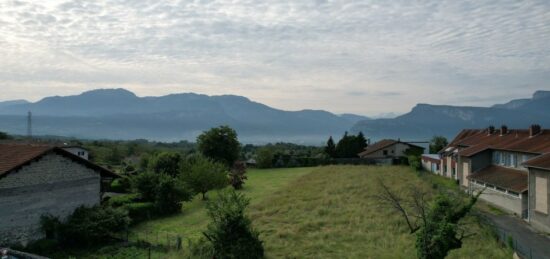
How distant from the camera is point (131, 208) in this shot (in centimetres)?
3322

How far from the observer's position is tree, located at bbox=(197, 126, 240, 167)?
7244 cm

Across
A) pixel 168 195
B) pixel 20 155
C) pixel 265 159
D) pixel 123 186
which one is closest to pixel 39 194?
pixel 20 155

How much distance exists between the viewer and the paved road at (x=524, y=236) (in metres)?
22.9

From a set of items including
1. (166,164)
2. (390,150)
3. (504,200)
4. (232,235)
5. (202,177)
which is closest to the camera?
(232,235)

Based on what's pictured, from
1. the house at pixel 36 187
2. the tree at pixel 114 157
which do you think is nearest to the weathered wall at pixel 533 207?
the house at pixel 36 187

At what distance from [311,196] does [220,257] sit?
2153cm

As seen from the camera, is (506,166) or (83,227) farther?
(506,166)

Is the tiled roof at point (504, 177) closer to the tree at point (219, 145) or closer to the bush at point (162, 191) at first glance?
the bush at point (162, 191)

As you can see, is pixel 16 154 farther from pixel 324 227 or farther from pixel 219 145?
pixel 219 145

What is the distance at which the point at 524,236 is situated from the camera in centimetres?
2703

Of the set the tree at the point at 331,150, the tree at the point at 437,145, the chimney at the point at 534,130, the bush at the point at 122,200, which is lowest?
the bush at the point at 122,200

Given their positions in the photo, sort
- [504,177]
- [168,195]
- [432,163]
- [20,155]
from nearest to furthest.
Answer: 1. [20,155]
2. [168,195]
3. [504,177]
4. [432,163]

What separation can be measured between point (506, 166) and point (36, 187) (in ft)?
129

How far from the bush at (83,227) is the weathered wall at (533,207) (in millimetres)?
28196
